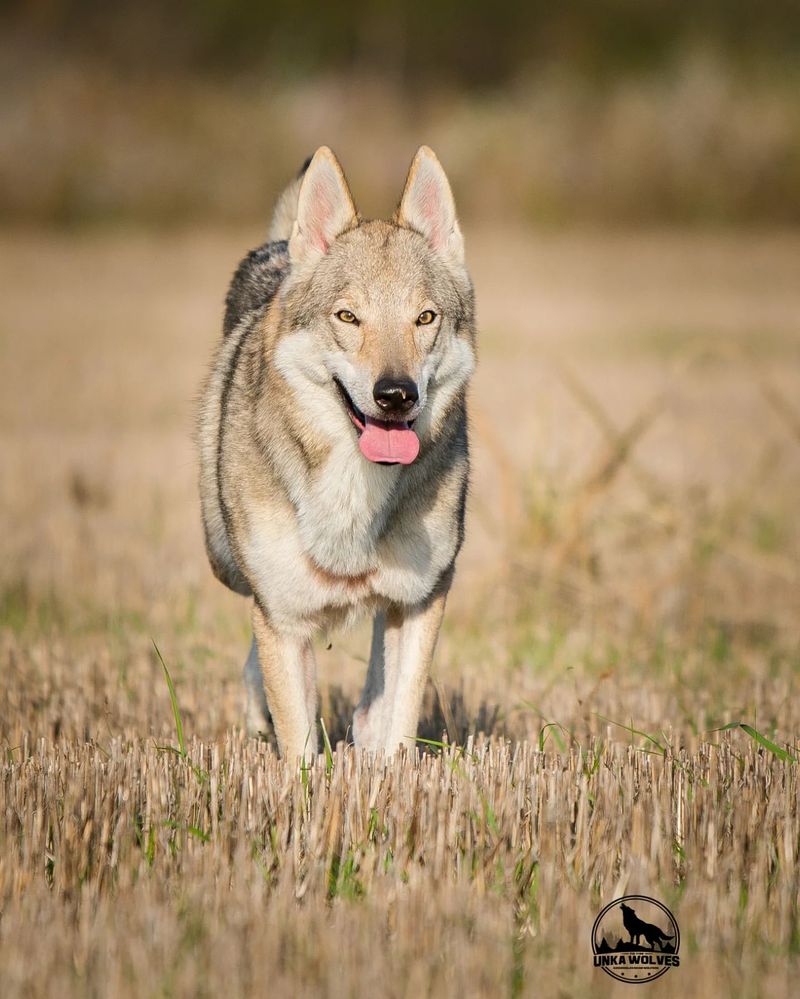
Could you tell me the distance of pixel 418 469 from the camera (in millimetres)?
4668

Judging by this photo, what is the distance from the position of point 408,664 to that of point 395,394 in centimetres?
105

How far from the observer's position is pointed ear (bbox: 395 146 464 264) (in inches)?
194

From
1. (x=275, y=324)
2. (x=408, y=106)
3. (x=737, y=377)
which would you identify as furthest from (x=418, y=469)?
(x=408, y=106)

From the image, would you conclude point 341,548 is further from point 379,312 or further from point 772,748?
point 772,748

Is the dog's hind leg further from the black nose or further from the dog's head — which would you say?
the black nose

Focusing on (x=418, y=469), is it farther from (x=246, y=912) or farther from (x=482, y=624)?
(x=482, y=624)

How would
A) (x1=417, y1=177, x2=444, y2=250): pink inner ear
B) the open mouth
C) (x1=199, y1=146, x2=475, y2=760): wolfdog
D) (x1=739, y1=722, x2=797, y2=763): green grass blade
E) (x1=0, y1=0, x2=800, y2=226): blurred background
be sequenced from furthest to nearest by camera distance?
(x1=0, y1=0, x2=800, y2=226): blurred background < (x1=417, y1=177, x2=444, y2=250): pink inner ear < (x1=199, y1=146, x2=475, y2=760): wolfdog < the open mouth < (x1=739, y1=722, x2=797, y2=763): green grass blade

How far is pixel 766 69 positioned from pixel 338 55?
13392 mm

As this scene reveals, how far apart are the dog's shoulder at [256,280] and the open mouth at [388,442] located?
3.81 feet

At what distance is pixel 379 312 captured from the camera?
15.0ft

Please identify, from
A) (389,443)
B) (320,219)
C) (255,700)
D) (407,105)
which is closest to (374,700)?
(255,700)

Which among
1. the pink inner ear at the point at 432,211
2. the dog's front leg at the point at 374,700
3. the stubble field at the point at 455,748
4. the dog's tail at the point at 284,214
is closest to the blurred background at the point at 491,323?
the stubble field at the point at 455,748

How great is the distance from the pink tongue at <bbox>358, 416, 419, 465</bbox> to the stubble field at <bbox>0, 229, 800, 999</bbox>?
96 centimetres

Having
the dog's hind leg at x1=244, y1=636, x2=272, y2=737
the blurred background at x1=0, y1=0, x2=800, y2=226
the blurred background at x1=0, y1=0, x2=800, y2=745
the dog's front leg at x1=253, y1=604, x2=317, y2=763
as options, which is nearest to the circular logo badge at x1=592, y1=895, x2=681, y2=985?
the blurred background at x1=0, y1=0, x2=800, y2=745
